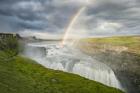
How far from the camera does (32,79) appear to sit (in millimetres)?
89125

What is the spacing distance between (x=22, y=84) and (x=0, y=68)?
16.8 meters

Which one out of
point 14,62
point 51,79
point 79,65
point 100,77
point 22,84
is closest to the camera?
point 22,84

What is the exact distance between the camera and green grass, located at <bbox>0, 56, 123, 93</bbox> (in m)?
77.2

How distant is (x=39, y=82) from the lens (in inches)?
3433

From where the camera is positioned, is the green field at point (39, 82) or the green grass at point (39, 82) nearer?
the green grass at point (39, 82)

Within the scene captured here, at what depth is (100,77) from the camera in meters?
121

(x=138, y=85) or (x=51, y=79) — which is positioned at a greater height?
(x=51, y=79)

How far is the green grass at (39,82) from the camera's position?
77188mm

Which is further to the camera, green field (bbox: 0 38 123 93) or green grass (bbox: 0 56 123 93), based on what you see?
green field (bbox: 0 38 123 93)

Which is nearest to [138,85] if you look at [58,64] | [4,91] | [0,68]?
[58,64]

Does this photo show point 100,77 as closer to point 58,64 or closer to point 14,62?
point 58,64

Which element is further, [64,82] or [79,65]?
[79,65]

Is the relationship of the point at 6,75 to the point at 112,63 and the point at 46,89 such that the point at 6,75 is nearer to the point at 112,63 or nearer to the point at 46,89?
the point at 46,89

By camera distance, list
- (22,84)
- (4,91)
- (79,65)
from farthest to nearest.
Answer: (79,65) → (22,84) → (4,91)
